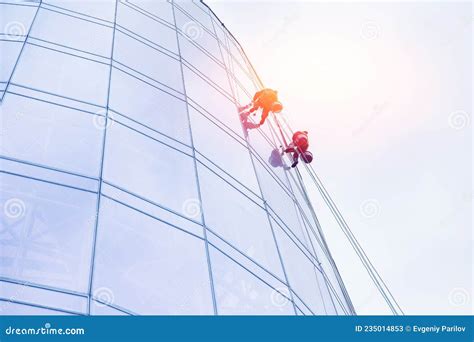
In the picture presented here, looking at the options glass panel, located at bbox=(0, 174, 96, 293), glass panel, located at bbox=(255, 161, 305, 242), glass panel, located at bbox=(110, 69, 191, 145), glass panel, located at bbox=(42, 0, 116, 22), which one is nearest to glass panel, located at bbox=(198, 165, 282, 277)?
glass panel, located at bbox=(110, 69, 191, 145)

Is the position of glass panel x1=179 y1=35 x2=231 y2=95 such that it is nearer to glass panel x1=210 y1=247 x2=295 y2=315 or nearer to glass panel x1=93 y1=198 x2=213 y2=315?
glass panel x1=210 y1=247 x2=295 y2=315

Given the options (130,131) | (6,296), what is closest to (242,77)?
(130,131)

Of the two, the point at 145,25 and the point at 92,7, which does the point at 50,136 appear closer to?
the point at 92,7

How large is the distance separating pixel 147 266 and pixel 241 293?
2003 millimetres

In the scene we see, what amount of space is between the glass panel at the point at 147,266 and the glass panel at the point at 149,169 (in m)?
0.76

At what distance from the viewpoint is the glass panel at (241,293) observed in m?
9.72

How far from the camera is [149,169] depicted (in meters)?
11.1

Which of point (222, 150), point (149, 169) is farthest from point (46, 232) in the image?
point (222, 150)

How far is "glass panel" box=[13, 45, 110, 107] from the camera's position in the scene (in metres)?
11.6

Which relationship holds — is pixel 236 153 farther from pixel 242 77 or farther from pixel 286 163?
pixel 242 77

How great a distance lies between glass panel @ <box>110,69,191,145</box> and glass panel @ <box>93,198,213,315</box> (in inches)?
121

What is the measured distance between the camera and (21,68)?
11664 mm

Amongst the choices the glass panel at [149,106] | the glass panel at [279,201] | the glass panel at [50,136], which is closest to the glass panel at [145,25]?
the glass panel at [149,106]
